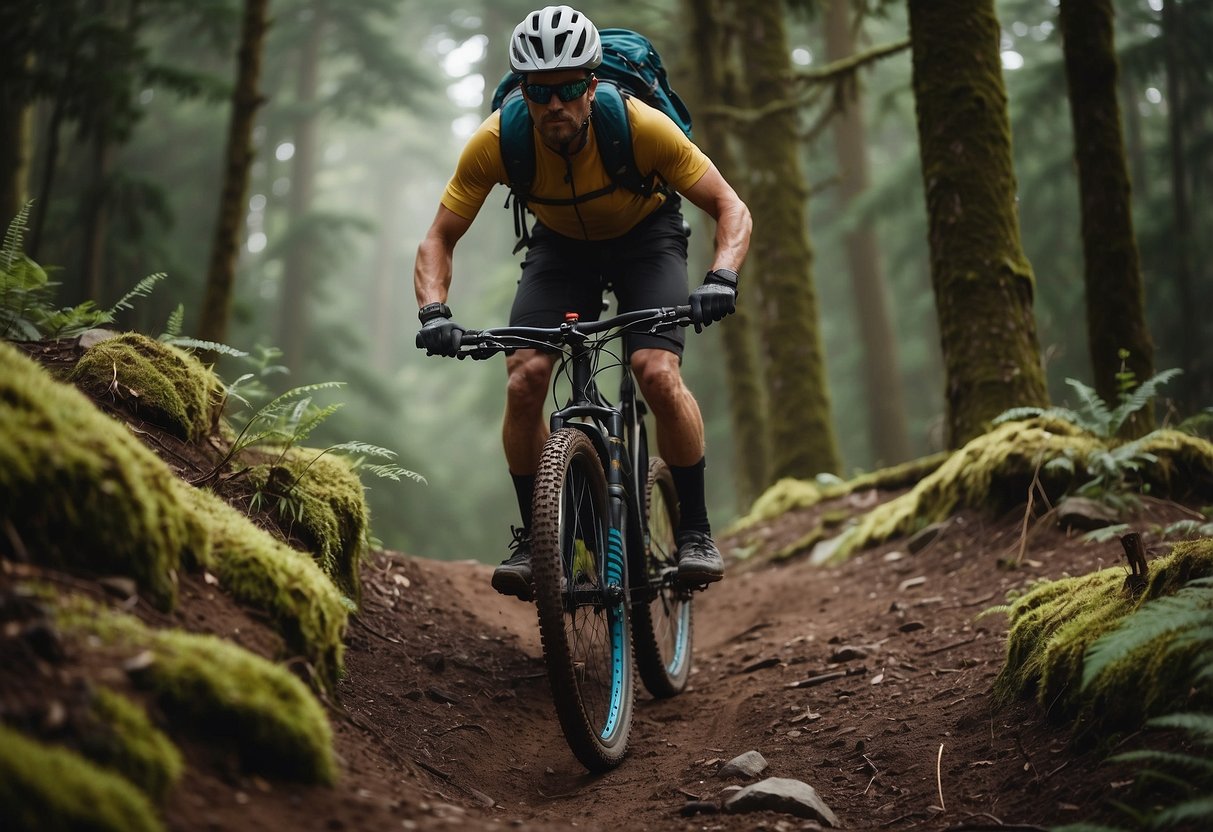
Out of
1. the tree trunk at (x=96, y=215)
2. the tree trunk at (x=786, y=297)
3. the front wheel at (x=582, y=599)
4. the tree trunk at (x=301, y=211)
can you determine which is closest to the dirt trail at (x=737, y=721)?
the front wheel at (x=582, y=599)

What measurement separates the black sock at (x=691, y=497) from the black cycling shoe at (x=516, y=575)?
A: 110 cm

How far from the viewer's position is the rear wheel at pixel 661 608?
5.12m

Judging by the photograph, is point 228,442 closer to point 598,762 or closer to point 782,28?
point 598,762

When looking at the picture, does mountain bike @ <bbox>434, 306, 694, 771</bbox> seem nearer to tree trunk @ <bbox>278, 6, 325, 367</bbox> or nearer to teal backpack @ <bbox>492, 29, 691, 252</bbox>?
teal backpack @ <bbox>492, 29, 691, 252</bbox>

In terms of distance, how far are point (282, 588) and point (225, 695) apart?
0.93 m

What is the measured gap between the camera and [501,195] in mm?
34875

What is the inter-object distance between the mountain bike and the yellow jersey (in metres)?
0.70

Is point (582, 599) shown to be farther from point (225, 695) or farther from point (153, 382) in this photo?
point (153, 382)

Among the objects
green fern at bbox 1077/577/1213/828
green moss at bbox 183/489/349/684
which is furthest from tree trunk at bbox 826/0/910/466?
green moss at bbox 183/489/349/684

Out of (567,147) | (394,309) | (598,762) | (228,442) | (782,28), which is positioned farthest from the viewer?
(394,309)

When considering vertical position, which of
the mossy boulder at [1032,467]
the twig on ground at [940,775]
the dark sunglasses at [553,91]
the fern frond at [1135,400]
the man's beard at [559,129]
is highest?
the dark sunglasses at [553,91]

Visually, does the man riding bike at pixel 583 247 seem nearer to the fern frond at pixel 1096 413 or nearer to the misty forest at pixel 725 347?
the misty forest at pixel 725 347

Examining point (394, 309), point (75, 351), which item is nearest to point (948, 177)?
point (75, 351)

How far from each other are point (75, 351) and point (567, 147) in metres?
2.63
